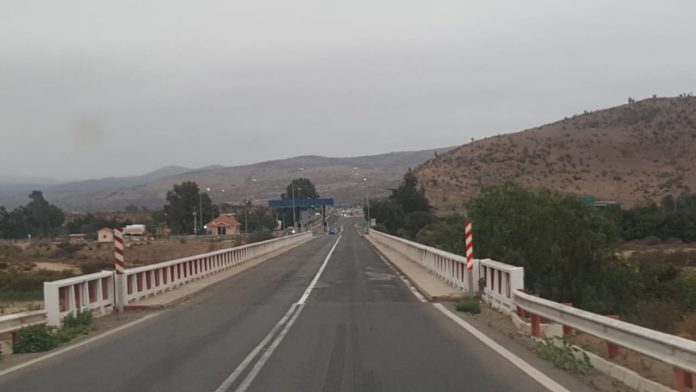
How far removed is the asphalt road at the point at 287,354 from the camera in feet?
33.6

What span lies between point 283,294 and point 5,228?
139 m

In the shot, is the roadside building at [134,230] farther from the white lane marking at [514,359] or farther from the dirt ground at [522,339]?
the white lane marking at [514,359]

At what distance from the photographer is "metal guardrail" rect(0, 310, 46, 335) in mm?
14055

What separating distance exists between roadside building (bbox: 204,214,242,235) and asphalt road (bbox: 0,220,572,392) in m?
101

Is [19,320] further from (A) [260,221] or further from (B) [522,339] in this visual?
(A) [260,221]

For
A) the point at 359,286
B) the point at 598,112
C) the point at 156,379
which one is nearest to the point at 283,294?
the point at 359,286

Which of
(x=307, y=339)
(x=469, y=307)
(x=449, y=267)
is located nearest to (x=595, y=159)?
(x=449, y=267)

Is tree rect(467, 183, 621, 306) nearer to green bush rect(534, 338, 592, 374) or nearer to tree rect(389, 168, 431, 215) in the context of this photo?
green bush rect(534, 338, 592, 374)

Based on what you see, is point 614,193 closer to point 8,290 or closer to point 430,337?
point 8,290

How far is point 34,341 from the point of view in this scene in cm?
1432

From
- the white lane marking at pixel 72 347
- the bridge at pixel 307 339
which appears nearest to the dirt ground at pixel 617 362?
the bridge at pixel 307 339

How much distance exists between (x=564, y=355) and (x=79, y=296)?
11.2 meters

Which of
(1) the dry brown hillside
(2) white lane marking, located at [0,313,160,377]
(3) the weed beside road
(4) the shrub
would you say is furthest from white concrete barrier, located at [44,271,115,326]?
(1) the dry brown hillside

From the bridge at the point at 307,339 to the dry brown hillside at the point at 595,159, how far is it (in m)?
75.6
